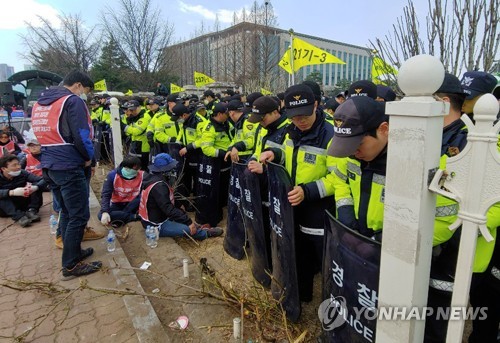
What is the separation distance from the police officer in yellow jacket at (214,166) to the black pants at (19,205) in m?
2.87

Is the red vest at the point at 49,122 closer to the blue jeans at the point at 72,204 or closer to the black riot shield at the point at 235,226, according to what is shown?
the blue jeans at the point at 72,204

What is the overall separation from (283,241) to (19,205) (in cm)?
525

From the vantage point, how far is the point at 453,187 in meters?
1.12

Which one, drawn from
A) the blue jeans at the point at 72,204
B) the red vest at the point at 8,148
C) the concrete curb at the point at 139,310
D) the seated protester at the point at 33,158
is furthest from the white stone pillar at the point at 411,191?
the red vest at the point at 8,148

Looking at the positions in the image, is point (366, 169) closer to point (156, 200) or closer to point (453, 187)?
point (453, 187)

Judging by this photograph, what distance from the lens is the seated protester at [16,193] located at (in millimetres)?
5508

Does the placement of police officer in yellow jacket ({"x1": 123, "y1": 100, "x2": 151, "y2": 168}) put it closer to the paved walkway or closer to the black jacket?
the black jacket

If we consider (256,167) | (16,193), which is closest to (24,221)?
(16,193)


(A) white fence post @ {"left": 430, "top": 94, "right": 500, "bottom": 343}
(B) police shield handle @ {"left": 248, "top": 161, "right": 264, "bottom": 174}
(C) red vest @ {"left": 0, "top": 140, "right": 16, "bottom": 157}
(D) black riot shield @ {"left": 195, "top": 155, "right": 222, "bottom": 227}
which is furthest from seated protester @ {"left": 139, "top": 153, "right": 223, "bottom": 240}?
(C) red vest @ {"left": 0, "top": 140, "right": 16, "bottom": 157}

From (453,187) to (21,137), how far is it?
1199 centimetres

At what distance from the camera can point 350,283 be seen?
1.57 m

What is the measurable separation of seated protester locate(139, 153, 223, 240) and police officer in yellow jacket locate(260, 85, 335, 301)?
2144 mm

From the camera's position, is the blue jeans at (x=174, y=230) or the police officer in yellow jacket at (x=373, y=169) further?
the blue jeans at (x=174, y=230)

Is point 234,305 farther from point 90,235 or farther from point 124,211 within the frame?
point 124,211
